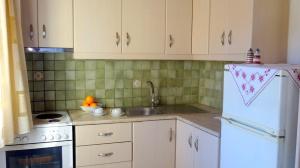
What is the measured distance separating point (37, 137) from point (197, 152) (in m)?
1.25

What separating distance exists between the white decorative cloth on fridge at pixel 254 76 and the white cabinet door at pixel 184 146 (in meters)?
0.83

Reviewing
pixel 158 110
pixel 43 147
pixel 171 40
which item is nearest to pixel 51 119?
pixel 43 147

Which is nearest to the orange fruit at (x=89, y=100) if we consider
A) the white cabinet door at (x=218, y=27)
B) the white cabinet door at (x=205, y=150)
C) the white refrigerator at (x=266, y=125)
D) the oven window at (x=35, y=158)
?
the oven window at (x=35, y=158)

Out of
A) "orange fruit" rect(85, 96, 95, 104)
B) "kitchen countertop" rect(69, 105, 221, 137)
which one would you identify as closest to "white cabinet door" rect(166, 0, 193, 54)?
"kitchen countertop" rect(69, 105, 221, 137)

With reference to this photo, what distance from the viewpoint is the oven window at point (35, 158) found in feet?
7.47

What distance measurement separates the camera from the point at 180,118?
8.81 ft

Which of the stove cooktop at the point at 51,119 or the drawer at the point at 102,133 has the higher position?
the stove cooktop at the point at 51,119

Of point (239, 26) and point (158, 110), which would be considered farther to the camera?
point (158, 110)

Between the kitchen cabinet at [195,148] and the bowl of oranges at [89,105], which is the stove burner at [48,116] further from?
the kitchen cabinet at [195,148]

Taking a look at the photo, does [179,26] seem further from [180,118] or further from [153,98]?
[180,118]

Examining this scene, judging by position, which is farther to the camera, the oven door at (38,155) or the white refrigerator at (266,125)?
the oven door at (38,155)

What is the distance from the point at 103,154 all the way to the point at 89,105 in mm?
507

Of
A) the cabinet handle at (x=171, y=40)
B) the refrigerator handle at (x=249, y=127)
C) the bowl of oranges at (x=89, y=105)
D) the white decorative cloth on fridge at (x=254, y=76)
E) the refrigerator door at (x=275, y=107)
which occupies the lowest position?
the bowl of oranges at (x=89, y=105)

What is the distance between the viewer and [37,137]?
2.31 m
